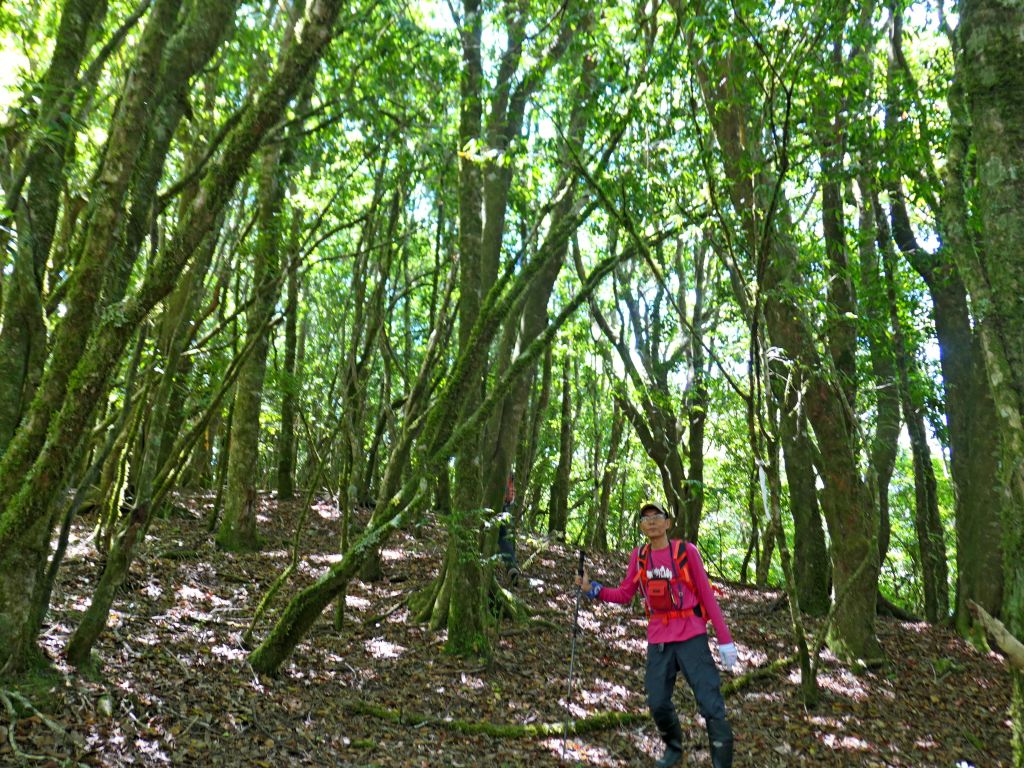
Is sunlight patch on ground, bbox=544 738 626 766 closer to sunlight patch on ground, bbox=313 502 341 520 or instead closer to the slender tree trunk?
the slender tree trunk

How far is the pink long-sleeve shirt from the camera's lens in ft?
17.9

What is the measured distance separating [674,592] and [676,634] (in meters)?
0.30

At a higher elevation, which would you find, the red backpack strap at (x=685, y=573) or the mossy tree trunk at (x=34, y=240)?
the mossy tree trunk at (x=34, y=240)

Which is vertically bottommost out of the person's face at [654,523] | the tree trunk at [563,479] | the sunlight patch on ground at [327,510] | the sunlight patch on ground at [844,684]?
the sunlight patch on ground at [844,684]

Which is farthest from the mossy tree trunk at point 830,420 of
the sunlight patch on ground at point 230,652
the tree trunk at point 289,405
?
the tree trunk at point 289,405

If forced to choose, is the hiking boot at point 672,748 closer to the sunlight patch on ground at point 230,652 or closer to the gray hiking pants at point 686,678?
the gray hiking pants at point 686,678

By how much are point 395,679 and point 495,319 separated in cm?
361

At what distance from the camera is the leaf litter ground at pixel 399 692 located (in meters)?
4.91

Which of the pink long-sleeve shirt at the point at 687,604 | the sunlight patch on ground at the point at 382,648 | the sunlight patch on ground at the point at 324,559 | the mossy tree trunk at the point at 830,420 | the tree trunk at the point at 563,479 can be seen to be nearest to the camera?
the pink long-sleeve shirt at the point at 687,604

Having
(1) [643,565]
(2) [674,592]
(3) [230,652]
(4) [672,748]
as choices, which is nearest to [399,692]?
(3) [230,652]

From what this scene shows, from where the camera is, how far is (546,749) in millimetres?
6098

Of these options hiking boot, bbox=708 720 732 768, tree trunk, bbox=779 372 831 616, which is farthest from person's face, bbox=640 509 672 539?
tree trunk, bbox=779 372 831 616

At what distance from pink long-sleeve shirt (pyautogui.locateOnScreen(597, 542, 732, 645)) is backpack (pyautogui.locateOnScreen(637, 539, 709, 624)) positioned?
2 cm

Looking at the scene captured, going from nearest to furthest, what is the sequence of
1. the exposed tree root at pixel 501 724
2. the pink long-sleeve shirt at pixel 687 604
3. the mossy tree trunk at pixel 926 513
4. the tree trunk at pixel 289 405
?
the pink long-sleeve shirt at pixel 687 604 < the exposed tree root at pixel 501 724 < the mossy tree trunk at pixel 926 513 < the tree trunk at pixel 289 405
